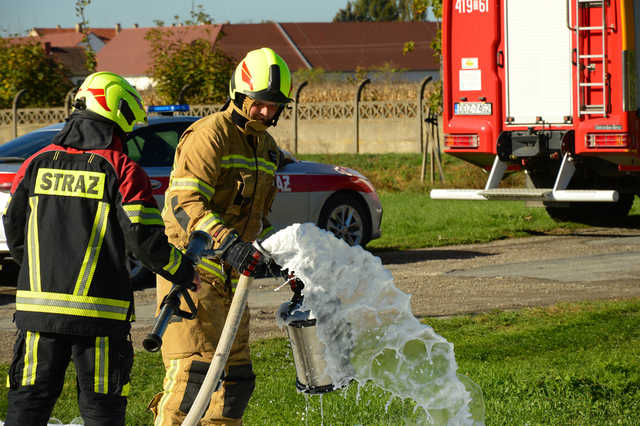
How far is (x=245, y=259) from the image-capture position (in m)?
4.24

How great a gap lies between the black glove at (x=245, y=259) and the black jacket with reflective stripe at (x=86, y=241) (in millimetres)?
222

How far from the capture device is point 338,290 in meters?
4.27

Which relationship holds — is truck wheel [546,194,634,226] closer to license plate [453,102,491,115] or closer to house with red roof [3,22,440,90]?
license plate [453,102,491,115]

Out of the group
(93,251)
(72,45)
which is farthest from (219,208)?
(72,45)

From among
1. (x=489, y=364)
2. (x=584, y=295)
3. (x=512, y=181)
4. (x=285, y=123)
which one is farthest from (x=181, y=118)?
(x=285, y=123)

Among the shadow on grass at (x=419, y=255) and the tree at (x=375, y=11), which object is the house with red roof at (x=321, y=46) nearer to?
the tree at (x=375, y=11)

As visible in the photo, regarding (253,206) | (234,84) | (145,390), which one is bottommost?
(145,390)

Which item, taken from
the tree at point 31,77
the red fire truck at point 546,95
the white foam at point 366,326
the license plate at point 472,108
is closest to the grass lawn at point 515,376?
the white foam at point 366,326

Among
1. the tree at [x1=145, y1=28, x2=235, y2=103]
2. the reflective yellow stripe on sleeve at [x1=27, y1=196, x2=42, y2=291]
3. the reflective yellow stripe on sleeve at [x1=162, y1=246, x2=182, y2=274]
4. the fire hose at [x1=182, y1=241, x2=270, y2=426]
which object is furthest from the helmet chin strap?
the tree at [x1=145, y1=28, x2=235, y2=103]

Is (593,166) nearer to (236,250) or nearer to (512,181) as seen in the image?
(512,181)

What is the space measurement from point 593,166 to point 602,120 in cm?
75

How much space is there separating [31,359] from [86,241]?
0.51 meters

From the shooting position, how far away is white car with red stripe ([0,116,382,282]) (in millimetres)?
10008

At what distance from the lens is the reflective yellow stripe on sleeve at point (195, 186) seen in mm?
4578
